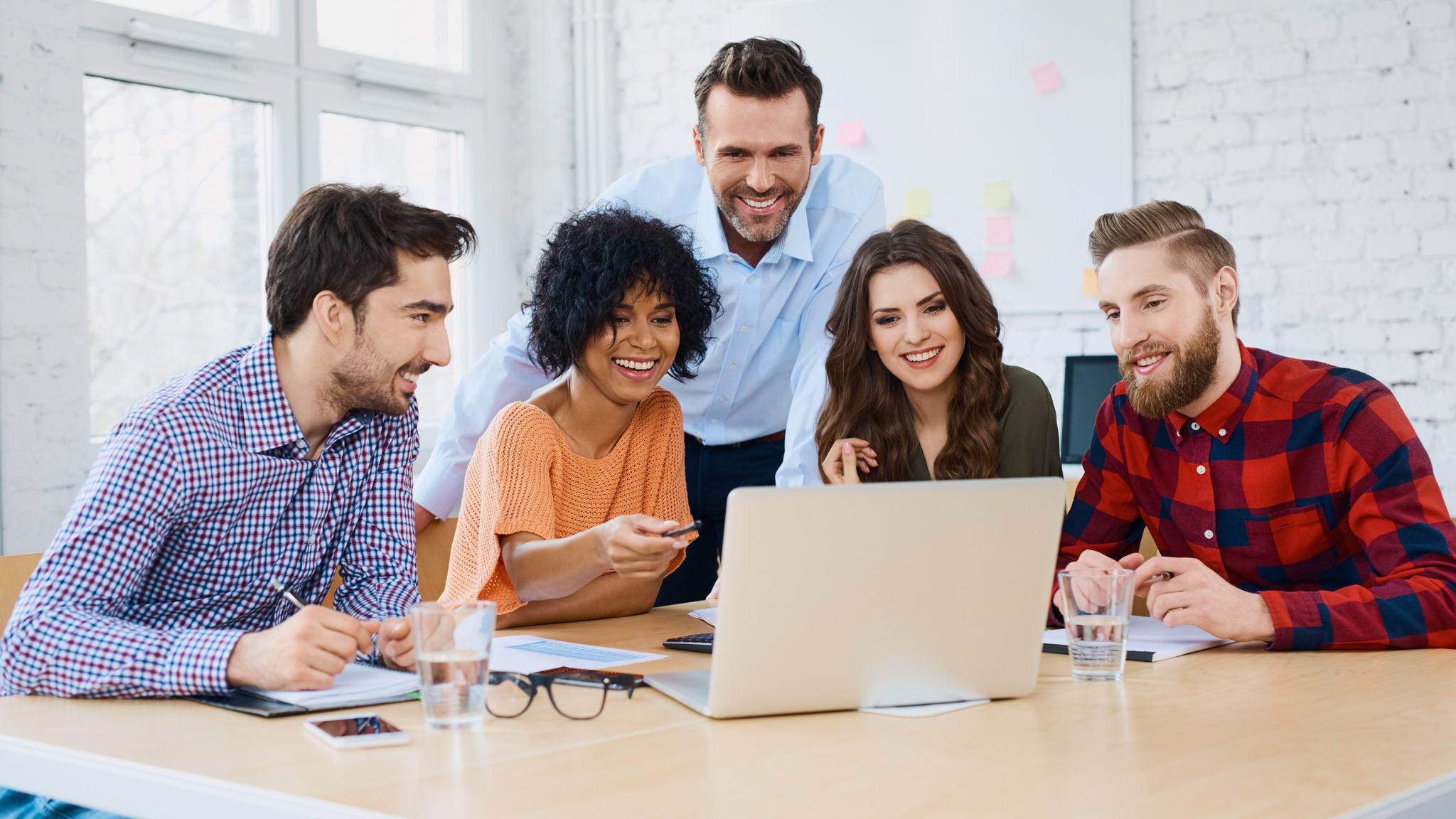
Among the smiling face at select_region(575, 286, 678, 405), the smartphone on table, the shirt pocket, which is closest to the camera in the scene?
the smartphone on table

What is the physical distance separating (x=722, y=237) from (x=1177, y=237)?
909 millimetres

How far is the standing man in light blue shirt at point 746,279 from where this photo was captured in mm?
2336

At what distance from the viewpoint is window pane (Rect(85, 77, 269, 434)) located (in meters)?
4.12

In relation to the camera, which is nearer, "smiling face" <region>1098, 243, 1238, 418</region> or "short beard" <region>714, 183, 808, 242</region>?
"smiling face" <region>1098, 243, 1238, 418</region>

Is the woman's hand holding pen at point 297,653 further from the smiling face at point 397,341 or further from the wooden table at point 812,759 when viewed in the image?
the smiling face at point 397,341

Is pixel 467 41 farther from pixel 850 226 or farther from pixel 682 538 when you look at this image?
pixel 682 538

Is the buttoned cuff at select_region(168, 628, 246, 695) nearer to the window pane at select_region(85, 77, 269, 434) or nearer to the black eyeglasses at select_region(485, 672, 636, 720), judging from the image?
the black eyeglasses at select_region(485, 672, 636, 720)

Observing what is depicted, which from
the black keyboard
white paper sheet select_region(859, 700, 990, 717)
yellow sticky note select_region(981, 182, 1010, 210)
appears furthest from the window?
white paper sheet select_region(859, 700, 990, 717)

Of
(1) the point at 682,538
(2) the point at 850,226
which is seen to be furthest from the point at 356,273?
(2) the point at 850,226

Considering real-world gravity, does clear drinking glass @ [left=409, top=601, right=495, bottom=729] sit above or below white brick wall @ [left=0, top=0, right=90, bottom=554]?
below

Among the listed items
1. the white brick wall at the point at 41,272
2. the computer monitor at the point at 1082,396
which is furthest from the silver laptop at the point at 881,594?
the white brick wall at the point at 41,272

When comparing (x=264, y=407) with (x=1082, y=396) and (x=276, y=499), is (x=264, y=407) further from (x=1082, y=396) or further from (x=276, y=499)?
(x=1082, y=396)

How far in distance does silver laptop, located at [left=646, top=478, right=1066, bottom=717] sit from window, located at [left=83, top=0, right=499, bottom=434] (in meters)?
3.56

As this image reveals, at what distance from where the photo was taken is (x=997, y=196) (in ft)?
14.3
